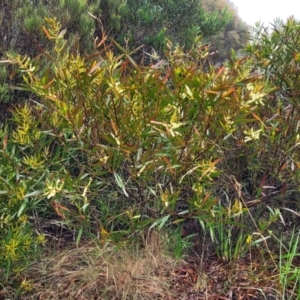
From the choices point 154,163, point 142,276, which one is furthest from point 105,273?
point 154,163

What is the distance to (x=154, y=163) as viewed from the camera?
2299 mm

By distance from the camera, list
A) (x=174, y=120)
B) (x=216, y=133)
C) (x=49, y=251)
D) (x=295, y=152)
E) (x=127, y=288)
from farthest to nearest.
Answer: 1. (x=49, y=251)
2. (x=295, y=152)
3. (x=127, y=288)
4. (x=216, y=133)
5. (x=174, y=120)

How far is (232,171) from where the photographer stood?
3.02 metres

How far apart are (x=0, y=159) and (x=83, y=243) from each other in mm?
764

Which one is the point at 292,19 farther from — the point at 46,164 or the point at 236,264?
the point at 46,164

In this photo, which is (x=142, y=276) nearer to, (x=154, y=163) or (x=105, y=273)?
(x=105, y=273)

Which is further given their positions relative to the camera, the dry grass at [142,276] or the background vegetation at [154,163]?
the dry grass at [142,276]

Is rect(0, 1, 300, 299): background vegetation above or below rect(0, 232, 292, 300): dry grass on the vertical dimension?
above

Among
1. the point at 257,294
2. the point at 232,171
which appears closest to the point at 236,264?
the point at 257,294

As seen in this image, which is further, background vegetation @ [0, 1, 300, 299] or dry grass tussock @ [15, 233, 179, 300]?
dry grass tussock @ [15, 233, 179, 300]

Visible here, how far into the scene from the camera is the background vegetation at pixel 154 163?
7.16 feet

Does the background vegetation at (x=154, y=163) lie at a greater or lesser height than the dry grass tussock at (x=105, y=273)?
greater

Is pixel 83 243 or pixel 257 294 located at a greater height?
pixel 257 294

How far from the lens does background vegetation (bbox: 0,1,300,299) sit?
2.18m
